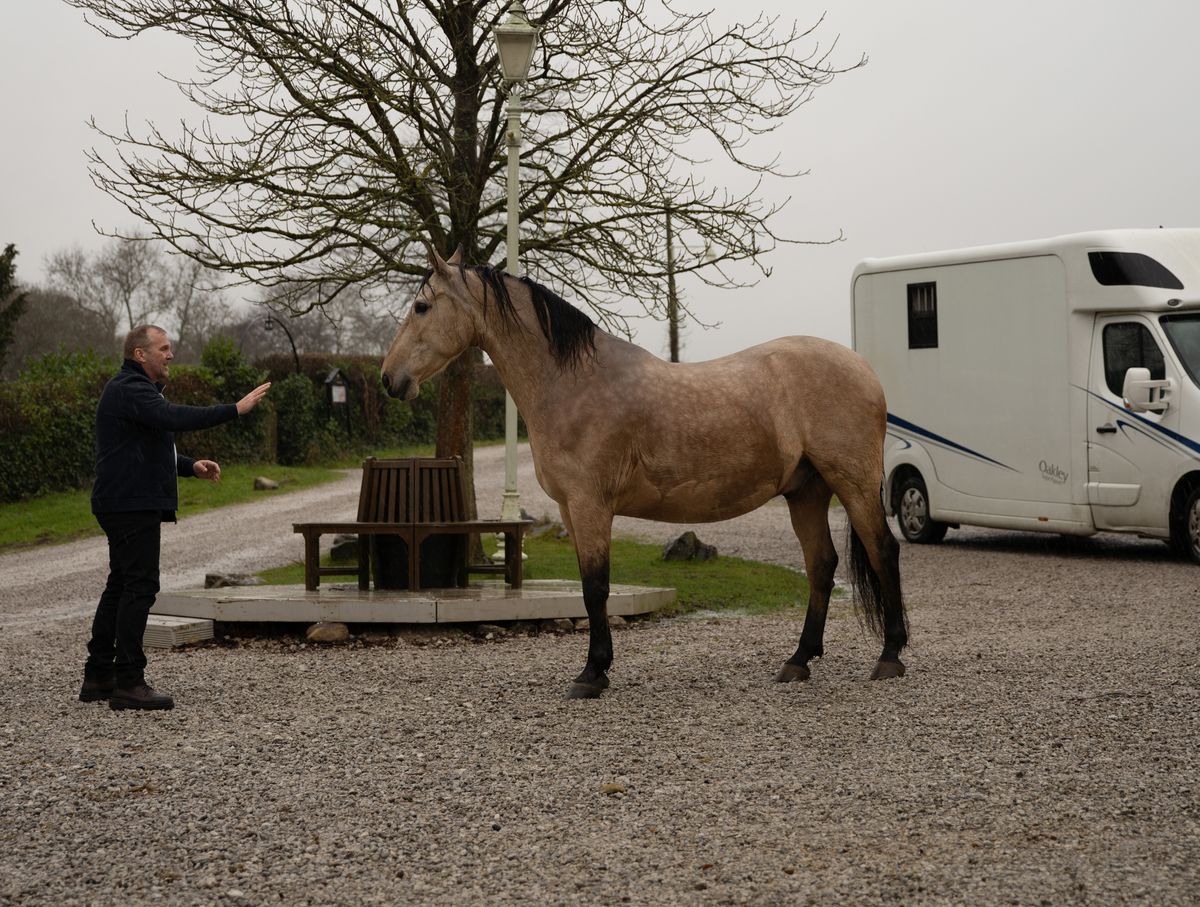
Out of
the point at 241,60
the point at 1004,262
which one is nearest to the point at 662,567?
the point at 1004,262

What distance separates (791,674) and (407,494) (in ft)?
11.3

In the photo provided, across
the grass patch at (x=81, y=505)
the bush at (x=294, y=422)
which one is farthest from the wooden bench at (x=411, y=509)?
the bush at (x=294, y=422)

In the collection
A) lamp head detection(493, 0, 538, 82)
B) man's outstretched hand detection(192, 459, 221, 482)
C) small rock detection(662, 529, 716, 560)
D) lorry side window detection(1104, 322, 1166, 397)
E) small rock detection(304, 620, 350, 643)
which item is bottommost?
small rock detection(304, 620, 350, 643)

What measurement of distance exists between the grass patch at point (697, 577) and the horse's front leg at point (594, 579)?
3.39m

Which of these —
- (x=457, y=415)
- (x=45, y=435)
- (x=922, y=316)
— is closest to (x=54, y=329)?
(x=45, y=435)

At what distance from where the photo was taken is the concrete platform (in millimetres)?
9000

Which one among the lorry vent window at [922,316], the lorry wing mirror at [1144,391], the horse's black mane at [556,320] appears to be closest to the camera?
the horse's black mane at [556,320]

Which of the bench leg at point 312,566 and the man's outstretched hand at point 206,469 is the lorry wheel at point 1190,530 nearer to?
the bench leg at point 312,566

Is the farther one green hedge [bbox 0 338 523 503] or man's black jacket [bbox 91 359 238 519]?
green hedge [bbox 0 338 523 503]

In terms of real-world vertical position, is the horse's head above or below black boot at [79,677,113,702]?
above

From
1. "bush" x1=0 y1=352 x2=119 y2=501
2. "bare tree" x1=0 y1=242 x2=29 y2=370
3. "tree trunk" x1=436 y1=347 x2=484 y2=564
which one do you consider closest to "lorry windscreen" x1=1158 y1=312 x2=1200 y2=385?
"tree trunk" x1=436 y1=347 x2=484 y2=564

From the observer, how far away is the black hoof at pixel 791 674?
732cm

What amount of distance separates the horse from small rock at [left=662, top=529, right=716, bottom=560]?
639cm

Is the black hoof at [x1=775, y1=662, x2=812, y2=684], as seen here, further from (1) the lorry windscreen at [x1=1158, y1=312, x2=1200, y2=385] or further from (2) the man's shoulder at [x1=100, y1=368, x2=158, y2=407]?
(1) the lorry windscreen at [x1=1158, y1=312, x2=1200, y2=385]
